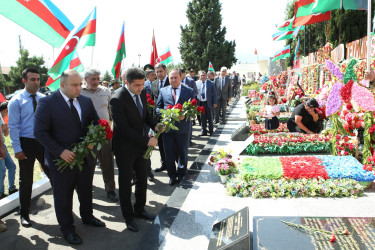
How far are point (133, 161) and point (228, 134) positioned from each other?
601cm

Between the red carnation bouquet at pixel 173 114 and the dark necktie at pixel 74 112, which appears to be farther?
Result: the red carnation bouquet at pixel 173 114

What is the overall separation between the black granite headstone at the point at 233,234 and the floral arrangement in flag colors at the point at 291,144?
3.72m

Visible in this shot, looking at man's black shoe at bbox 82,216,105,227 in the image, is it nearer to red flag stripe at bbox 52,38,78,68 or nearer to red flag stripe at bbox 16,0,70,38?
red flag stripe at bbox 52,38,78,68

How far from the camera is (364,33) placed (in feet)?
55.6

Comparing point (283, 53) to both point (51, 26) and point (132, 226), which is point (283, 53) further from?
point (132, 226)

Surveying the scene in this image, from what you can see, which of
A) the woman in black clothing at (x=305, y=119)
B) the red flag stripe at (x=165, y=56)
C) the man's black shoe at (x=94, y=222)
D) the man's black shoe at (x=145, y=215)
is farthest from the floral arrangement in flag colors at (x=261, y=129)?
the man's black shoe at (x=94, y=222)

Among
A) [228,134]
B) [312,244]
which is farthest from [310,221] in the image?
[228,134]

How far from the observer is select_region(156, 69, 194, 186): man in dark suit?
521cm

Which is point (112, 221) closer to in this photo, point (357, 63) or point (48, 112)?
point (48, 112)

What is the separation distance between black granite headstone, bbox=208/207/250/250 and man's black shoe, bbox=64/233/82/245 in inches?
63.0

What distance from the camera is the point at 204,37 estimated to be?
128 ft

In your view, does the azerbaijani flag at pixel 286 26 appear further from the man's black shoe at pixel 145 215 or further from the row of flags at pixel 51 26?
the man's black shoe at pixel 145 215

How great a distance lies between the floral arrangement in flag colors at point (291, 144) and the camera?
635 cm

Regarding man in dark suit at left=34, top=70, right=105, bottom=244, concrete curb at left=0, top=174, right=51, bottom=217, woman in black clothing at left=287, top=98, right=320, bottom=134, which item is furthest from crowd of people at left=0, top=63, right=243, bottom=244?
woman in black clothing at left=287, top=98, right=320, bottom=134
